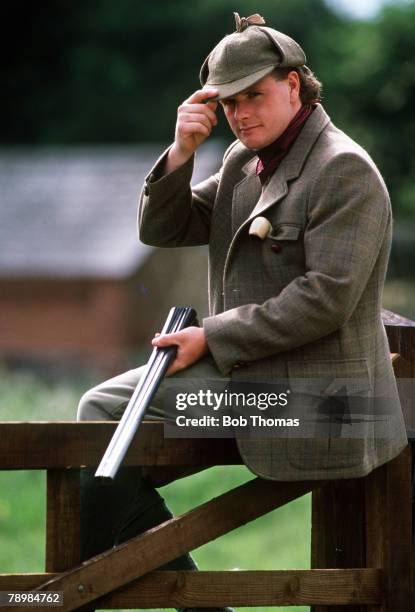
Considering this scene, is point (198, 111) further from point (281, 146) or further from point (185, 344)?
point (185, 344)

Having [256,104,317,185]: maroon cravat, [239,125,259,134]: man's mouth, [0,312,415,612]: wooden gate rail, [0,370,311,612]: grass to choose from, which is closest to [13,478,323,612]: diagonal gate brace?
[0,312,415,612]: wooden gate rail

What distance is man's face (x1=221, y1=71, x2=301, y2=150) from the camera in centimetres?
378

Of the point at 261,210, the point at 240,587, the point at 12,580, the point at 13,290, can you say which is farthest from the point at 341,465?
the point at 13,290

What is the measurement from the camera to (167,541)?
3812mm

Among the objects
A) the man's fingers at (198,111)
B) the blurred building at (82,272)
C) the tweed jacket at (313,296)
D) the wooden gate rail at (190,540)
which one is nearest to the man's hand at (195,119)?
the man's fingers at (198,111)

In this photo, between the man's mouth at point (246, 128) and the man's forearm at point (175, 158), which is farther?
the man's forearm at point (175, 158)

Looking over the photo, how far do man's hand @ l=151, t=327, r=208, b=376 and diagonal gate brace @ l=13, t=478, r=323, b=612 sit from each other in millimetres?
462

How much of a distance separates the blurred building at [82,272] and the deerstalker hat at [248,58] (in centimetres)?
2670

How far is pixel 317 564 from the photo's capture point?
4484 mm

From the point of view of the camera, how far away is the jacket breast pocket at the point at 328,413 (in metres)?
3.76

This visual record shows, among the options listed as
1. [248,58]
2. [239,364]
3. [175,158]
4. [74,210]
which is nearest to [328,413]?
[239,364]

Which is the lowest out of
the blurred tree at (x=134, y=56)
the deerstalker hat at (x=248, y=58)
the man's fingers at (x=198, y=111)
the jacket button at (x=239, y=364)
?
the jacket button at (x=239, y=364)

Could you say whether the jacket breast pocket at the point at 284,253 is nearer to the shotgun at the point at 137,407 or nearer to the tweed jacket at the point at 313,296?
the tweed jacket at the point at 313,296

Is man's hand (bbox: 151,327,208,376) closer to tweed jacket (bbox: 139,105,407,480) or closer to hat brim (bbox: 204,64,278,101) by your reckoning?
tweed jacket (bbox: 139,105,407,480)
